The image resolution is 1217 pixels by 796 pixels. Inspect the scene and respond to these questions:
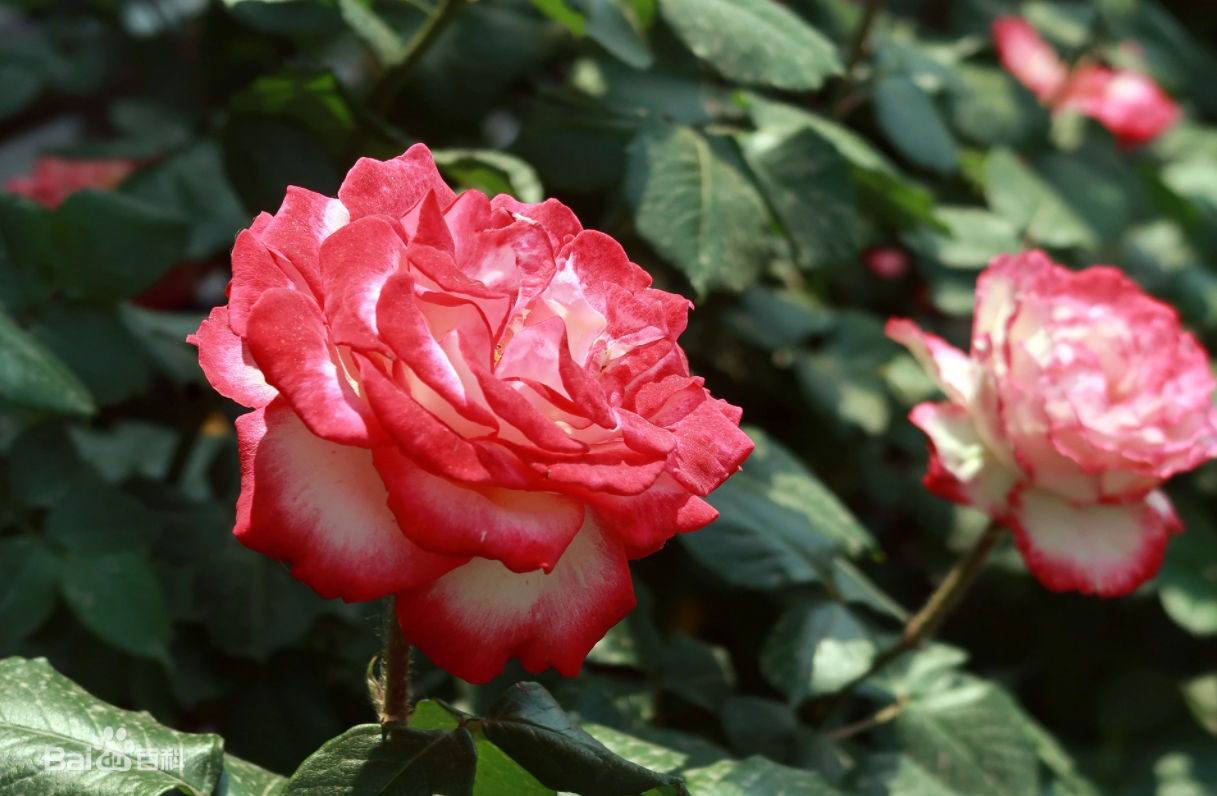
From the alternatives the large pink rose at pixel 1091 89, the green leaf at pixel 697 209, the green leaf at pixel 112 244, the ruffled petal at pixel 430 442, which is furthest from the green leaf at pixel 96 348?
the large pink rose at pixel 1091 89

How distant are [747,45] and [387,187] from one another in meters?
0.45

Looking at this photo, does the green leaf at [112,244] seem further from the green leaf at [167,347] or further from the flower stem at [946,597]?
the flower stem at [946,597]

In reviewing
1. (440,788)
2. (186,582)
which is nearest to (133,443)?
(186,582)

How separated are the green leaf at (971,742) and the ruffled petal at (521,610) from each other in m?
0.49

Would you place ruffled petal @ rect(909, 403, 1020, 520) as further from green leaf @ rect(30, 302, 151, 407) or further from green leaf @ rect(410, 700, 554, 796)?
green leaf @ rect(30, 302, 151, 407)

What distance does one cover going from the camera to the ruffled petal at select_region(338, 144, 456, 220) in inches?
19.0

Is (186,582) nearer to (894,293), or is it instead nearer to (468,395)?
(468,395)

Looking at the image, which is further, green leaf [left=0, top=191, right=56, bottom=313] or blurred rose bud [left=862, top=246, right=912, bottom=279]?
blurred rose bud [left=862, top=246, right=912, bottom=279]

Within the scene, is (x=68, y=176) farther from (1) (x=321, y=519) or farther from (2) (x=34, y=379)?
(1) (x=321, y=519)

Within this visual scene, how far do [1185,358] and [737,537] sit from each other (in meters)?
0.34

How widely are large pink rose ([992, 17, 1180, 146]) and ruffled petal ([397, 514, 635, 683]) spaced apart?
1.32 meters

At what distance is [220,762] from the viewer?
547mm

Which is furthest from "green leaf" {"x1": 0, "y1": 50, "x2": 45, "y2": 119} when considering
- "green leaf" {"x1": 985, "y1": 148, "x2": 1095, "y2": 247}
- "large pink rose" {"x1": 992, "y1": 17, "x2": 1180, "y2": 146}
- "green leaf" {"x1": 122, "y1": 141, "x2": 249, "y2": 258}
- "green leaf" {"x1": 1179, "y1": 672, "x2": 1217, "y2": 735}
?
"green leaf" {"x1": 1179, "y1": 672, "x2": 1217, "y2": 735}

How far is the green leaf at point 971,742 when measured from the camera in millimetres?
839
